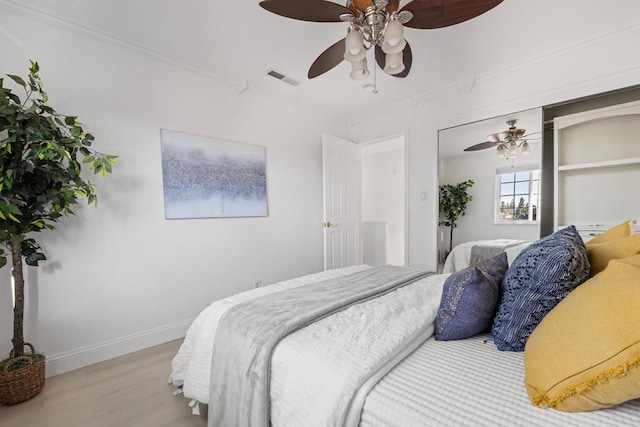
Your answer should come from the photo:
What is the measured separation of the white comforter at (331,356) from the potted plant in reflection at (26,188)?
3.72ft

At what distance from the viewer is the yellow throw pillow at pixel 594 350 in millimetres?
645

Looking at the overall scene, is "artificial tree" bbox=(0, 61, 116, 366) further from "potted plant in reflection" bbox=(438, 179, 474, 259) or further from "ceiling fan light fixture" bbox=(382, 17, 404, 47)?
"potted plant in reflection" bbox=(438, 179, 474, 259)

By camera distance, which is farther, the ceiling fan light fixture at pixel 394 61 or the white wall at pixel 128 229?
the white wall at pixel 128 229

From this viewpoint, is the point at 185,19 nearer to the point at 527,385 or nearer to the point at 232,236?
the point at 232,236

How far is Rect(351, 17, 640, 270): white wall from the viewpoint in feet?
7.49

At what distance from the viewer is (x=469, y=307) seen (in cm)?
111

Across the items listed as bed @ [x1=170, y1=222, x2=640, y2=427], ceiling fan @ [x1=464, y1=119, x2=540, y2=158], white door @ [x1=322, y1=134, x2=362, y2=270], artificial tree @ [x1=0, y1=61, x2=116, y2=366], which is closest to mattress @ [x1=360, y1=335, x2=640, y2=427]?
bed @ [x1=170, y1=222, x2=640, y2=427]

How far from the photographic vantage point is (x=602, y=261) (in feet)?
3.51

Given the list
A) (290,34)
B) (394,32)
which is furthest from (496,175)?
(290,34)

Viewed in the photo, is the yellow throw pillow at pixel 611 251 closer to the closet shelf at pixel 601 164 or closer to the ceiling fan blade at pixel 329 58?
the ceiling fan blade at pixel 329 58

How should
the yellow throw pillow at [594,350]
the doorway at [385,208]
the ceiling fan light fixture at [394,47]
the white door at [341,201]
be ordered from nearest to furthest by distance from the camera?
the yellow throw pillow at [594,350] < the ceiling fan light fixture at [394,47] < the white door at [341,201] < the doorway at [385,208]

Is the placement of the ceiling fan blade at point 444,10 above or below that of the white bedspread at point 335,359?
above

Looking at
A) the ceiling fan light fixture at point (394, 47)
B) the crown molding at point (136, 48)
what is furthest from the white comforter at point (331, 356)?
the crown molding at point (136, 48)

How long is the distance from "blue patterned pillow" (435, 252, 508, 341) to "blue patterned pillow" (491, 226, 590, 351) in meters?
0.04
